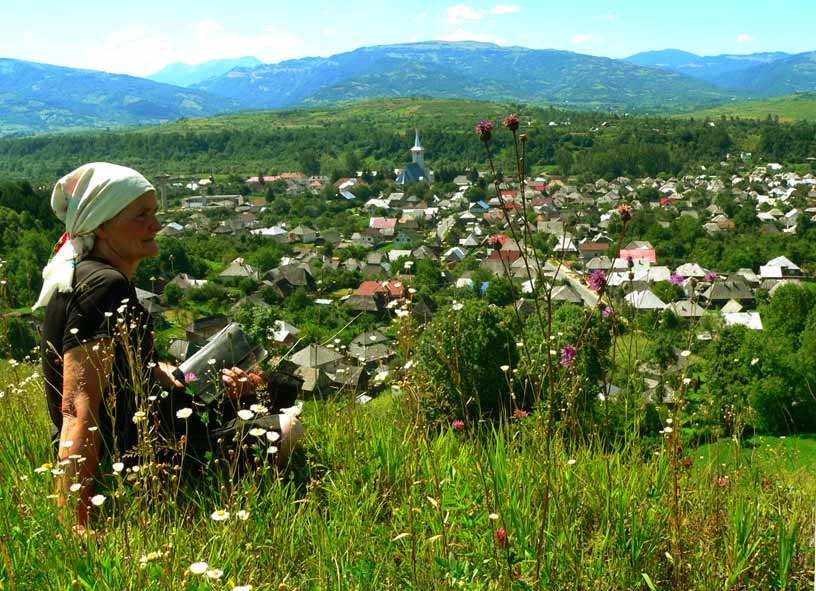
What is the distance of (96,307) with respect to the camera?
2082mm

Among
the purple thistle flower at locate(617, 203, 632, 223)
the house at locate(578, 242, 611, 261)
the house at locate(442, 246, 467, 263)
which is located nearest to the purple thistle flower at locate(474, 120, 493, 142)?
the purple thistle flower at locate(617, 203, 632, 223)

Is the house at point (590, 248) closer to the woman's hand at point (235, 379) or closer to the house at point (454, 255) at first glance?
the house at point (454, 255)

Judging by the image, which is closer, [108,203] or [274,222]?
[108,203]

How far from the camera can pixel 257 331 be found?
9.63ft

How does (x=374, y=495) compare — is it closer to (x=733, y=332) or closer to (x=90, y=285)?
(x=90, y=285)

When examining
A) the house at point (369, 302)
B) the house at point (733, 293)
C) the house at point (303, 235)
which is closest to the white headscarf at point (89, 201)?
the house at point (369, 302)

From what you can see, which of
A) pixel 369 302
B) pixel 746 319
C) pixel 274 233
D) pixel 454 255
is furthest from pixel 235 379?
pixel 274 233

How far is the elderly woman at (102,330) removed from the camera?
1985mm

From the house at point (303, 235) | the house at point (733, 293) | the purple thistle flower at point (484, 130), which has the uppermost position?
the purple thistle flower at point (484, 130)

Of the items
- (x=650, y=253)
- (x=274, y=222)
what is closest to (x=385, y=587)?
(x=650, y=253)

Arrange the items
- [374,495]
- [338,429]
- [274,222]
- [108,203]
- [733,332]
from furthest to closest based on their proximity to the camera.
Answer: [274,222]
[733,332]
[338,429]
[108,203]
[374,495]

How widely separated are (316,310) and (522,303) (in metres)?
8.64

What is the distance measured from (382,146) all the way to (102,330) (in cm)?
9820

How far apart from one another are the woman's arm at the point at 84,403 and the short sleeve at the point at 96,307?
0.10 feet
